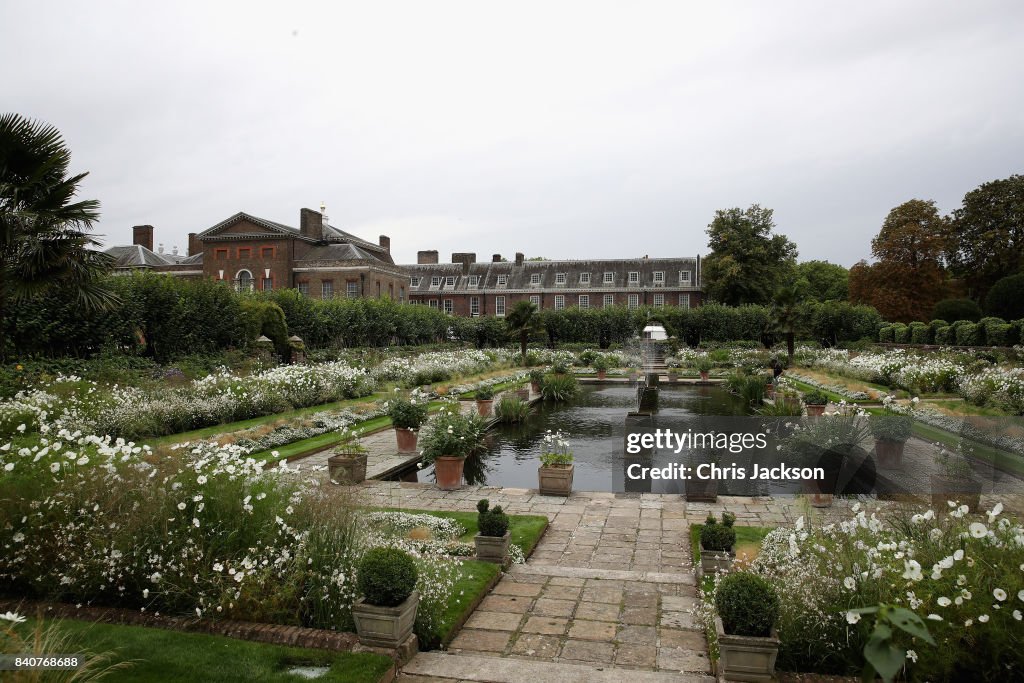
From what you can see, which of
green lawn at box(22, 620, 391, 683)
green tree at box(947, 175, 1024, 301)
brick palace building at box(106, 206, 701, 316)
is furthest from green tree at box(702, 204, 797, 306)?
green lawn at box(22, 620, 391, 683)

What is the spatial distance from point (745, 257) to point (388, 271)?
86.2 feet

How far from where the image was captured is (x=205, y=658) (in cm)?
374

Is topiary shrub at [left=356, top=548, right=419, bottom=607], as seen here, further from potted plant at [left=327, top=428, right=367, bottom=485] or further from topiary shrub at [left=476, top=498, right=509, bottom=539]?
potted plant at [left=327, top=428, right=367, bottom=485]

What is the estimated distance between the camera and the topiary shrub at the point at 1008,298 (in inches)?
1035

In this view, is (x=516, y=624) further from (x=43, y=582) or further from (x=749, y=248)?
(x=749, y=248)

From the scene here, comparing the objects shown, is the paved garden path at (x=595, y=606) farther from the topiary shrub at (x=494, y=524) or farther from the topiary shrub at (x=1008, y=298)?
the topiary shrub at (x=1008, y=298)

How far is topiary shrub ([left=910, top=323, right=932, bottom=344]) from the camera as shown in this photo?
2794 centimetres

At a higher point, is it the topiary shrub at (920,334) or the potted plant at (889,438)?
the topiary shrub at (920,334)

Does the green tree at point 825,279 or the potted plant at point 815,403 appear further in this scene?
the green tree at point 825,279

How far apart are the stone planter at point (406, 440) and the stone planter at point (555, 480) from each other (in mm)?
3296

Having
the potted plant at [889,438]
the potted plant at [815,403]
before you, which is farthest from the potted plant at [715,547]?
the potted plant at [815,403]

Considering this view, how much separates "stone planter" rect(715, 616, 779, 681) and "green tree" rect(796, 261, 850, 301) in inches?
2604

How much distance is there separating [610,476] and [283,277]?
38055 mm

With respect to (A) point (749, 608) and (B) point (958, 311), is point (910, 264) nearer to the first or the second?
(B) point (958, 311)
